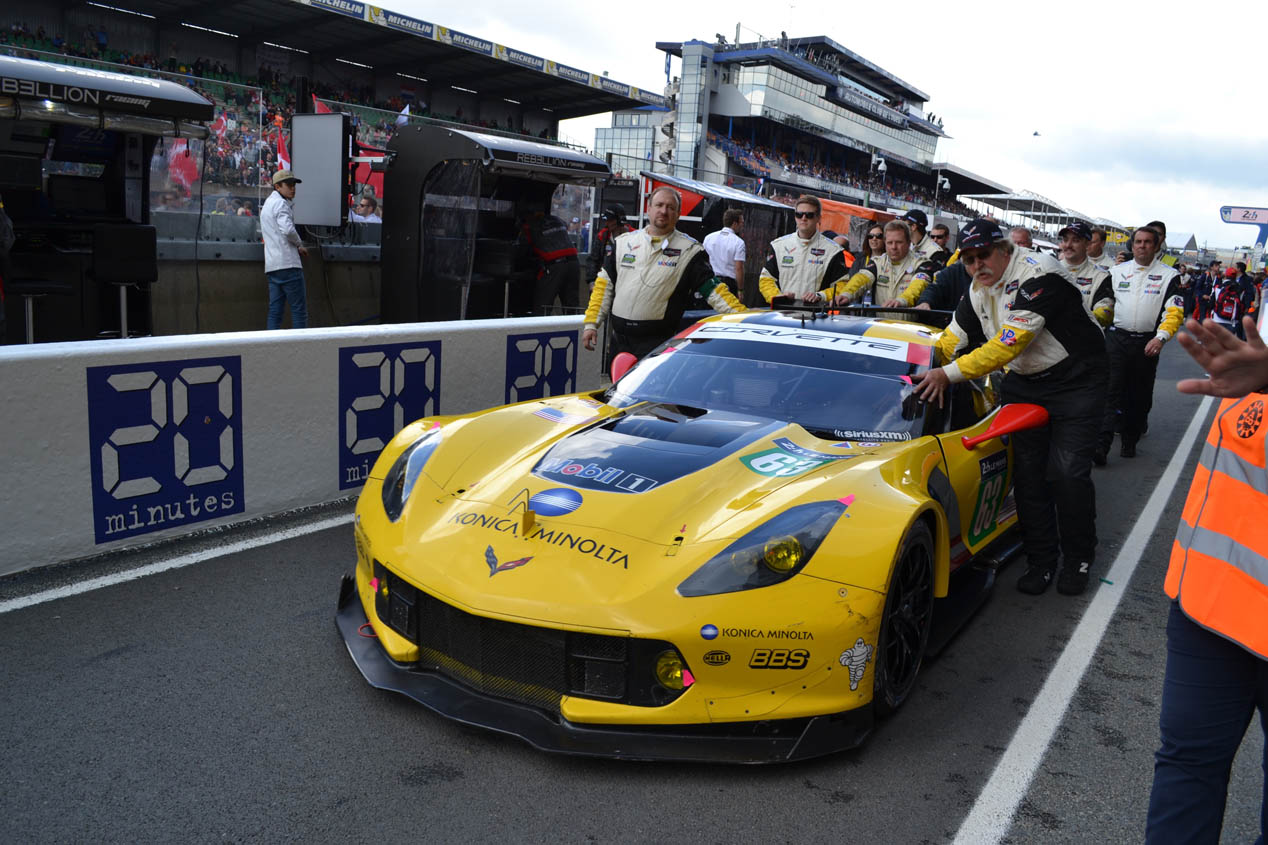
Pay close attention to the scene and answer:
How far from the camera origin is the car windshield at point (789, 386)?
409 centimetres

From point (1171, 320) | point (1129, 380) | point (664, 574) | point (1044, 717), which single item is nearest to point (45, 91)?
point (664, 574)

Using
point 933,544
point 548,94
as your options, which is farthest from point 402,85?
point 933,544

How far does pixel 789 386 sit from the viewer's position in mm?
4297

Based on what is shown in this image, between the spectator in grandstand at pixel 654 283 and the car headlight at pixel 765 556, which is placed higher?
the spectator in grandstand at pixel 654 283

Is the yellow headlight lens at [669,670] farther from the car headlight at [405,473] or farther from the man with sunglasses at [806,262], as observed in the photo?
the man with sunglasses at [806,262]

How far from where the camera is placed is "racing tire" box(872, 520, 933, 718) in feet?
10.3

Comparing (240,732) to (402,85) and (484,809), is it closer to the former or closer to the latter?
(484,809)

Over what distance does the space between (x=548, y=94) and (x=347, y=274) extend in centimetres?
2424

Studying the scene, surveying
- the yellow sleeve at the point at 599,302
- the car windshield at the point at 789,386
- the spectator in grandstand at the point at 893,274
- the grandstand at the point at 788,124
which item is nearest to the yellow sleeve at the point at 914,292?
the spectator in grandstand at the point at 893,274

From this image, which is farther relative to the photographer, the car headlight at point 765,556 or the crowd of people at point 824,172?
the crowd of people at point 824,172

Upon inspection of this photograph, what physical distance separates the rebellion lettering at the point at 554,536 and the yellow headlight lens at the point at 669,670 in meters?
0.29

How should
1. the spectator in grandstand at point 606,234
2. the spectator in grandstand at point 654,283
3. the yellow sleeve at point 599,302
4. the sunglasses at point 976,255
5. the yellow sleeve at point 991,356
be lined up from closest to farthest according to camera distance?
the yellow sleeve at point 991,356, the sunglasses at point 976,255, the spectator in grandstand at point 654,283, the yellow sleeve at point 599,302, the spectator in grandstand at point 606,234

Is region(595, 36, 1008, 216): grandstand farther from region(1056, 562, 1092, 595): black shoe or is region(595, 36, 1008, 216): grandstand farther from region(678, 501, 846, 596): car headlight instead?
region(678, 501, 846, 596): car headlight

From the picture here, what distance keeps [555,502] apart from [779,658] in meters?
0.88
